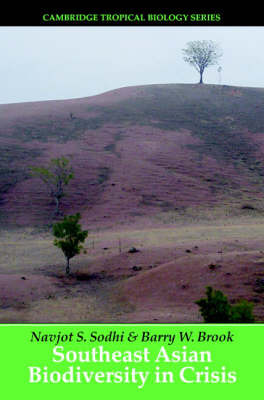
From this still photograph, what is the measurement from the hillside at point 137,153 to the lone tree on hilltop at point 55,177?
21.1 inches

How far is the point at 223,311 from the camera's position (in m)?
6.28

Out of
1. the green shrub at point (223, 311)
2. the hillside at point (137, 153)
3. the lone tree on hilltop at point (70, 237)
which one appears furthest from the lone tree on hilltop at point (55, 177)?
the green shrub at point (223, 311)

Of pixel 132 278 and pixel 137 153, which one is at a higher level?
pixel 137 153

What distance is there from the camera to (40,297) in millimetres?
11242

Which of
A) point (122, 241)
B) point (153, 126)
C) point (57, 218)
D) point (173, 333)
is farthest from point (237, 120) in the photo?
point (173, 333)

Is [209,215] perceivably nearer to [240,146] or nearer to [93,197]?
[93,197]

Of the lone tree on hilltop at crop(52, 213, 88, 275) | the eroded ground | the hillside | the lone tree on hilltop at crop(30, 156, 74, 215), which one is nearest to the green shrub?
the eroded ground

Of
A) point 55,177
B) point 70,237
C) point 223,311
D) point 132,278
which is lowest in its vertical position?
point 132,278

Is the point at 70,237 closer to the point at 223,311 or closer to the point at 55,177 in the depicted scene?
the point at 223,311

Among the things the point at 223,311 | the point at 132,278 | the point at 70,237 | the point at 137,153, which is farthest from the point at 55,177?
the point at 223,311

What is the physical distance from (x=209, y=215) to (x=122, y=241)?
6.96m

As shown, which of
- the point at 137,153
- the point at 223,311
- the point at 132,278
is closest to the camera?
the point at 223,311

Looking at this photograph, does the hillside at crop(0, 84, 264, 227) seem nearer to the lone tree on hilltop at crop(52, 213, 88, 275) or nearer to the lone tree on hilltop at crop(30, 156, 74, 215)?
the lone tree on hilltop at crop(30, 156, 74, 215)

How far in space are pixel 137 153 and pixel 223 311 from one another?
2576 cm
